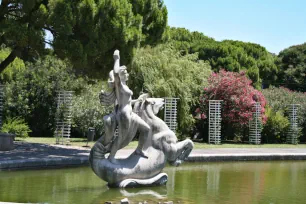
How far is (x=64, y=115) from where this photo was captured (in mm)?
21297

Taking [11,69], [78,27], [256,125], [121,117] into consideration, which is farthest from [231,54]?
[121,117]

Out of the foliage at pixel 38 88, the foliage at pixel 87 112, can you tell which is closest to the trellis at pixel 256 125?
the foliage at pixel 87 112

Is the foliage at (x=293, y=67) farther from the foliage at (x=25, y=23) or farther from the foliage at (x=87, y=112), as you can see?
the foliage at (x=25, y=23)

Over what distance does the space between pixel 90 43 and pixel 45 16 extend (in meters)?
1.49

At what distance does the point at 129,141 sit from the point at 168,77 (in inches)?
569

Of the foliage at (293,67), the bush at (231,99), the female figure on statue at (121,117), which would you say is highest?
the foliage at (293,67)

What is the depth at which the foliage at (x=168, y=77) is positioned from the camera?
22.8m

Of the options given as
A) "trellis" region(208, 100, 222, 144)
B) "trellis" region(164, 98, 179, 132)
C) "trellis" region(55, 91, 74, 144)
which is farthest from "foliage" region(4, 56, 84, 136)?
"trellis" region(208, 100, 222, 144)

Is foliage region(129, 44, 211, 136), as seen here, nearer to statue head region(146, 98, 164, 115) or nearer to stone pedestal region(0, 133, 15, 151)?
stone pedestal region(0, 133, 15, 151)

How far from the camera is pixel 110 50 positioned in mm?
15695

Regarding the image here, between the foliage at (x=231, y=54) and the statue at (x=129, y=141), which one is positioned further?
the foliage at (x=231, y=54)

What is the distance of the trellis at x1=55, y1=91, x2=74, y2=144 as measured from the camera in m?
21.0

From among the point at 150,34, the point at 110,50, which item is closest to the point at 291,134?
the point at 150,34

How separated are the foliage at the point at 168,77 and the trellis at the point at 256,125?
111 inches
